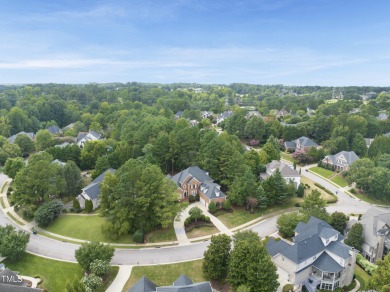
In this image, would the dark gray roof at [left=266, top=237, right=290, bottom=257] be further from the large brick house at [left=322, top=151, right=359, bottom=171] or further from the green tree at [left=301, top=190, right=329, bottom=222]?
the large brick house at [left=322, top=151, right=359, bottom=171]

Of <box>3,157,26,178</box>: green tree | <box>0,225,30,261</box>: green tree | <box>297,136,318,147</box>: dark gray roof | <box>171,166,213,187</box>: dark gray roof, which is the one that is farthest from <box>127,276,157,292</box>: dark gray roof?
<box>297,136,318,147</box>: dark gray roof

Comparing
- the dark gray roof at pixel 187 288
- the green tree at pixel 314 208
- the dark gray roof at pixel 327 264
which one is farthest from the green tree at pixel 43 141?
the dark gray roof at pixel 327 264

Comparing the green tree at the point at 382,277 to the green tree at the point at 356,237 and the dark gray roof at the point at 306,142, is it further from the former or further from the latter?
the dark gray roof at the point at 306,142

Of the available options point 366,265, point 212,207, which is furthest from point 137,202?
point 366,265

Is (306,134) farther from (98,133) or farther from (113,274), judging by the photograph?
(113,274)

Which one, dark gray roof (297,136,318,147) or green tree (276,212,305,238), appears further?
dark gray roof (297,136,318,147)
